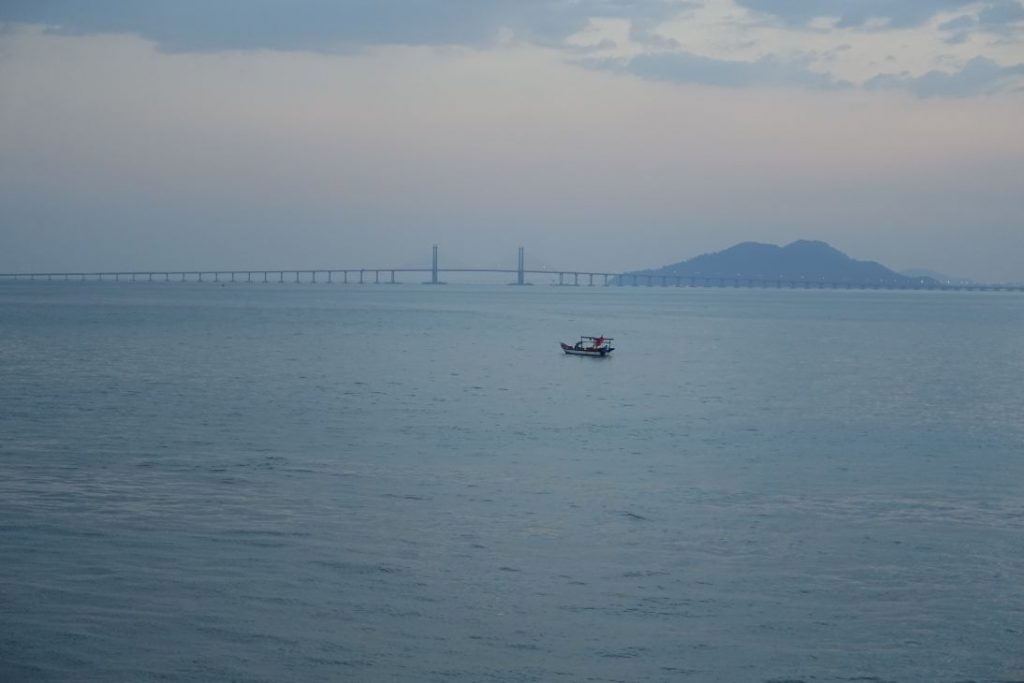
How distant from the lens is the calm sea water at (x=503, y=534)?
10.0 m

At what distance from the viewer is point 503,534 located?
45.3 feet

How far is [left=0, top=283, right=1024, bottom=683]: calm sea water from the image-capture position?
32.9ft

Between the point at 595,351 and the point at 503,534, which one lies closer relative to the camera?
the point at 503,534

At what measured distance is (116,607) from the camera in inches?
423

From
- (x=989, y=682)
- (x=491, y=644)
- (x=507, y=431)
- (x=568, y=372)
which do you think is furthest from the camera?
(x=568, y=372)

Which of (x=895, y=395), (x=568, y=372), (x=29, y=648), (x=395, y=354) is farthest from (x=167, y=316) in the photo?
(x=29, y=648)

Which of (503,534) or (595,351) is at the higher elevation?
(503,534)

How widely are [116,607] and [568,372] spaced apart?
27402mm

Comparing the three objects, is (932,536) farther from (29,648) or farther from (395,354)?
(395,354)

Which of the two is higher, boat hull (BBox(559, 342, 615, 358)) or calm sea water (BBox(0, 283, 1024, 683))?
calm sea water (BBox(0, 283, 1024, 683))

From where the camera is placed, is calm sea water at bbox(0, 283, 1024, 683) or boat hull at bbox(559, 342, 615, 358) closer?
calm sea water at bbox(0, 283, 1024, 683)

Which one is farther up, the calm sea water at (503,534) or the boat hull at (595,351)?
the calm sea water at (503,534)

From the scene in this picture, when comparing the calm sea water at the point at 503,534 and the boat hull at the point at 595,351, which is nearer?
the calm sea water at the point at 503,534

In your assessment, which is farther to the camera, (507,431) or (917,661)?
(507,431)
